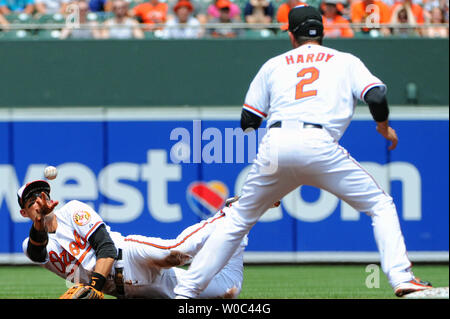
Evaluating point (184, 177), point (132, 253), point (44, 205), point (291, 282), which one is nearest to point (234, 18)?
point (184, 177)

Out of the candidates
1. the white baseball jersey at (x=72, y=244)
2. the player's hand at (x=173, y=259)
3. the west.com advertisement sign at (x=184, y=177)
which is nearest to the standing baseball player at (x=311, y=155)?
the player's hand at (x=173, y=259)

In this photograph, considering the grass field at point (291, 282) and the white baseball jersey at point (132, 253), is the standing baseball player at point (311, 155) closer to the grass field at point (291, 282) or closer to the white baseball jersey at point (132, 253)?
the white baseball jersey at point (132, 253)

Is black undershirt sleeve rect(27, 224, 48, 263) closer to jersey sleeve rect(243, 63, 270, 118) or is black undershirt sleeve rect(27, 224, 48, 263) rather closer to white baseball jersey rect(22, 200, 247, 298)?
white baseball jersey rect(22, 200, 247, 298)

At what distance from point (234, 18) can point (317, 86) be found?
6.81 meters

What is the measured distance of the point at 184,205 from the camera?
1134 cm

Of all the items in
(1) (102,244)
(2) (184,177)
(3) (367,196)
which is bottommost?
(2) (184,177)

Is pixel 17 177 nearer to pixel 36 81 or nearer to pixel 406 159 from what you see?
pixel 36 81

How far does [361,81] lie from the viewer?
204 inches

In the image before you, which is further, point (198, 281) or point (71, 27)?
point (71, 27)

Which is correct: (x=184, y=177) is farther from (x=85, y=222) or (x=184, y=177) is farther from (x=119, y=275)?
(x=85, y=222)

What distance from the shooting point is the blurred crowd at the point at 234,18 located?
11.5m

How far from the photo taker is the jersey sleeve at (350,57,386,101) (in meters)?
5.16
